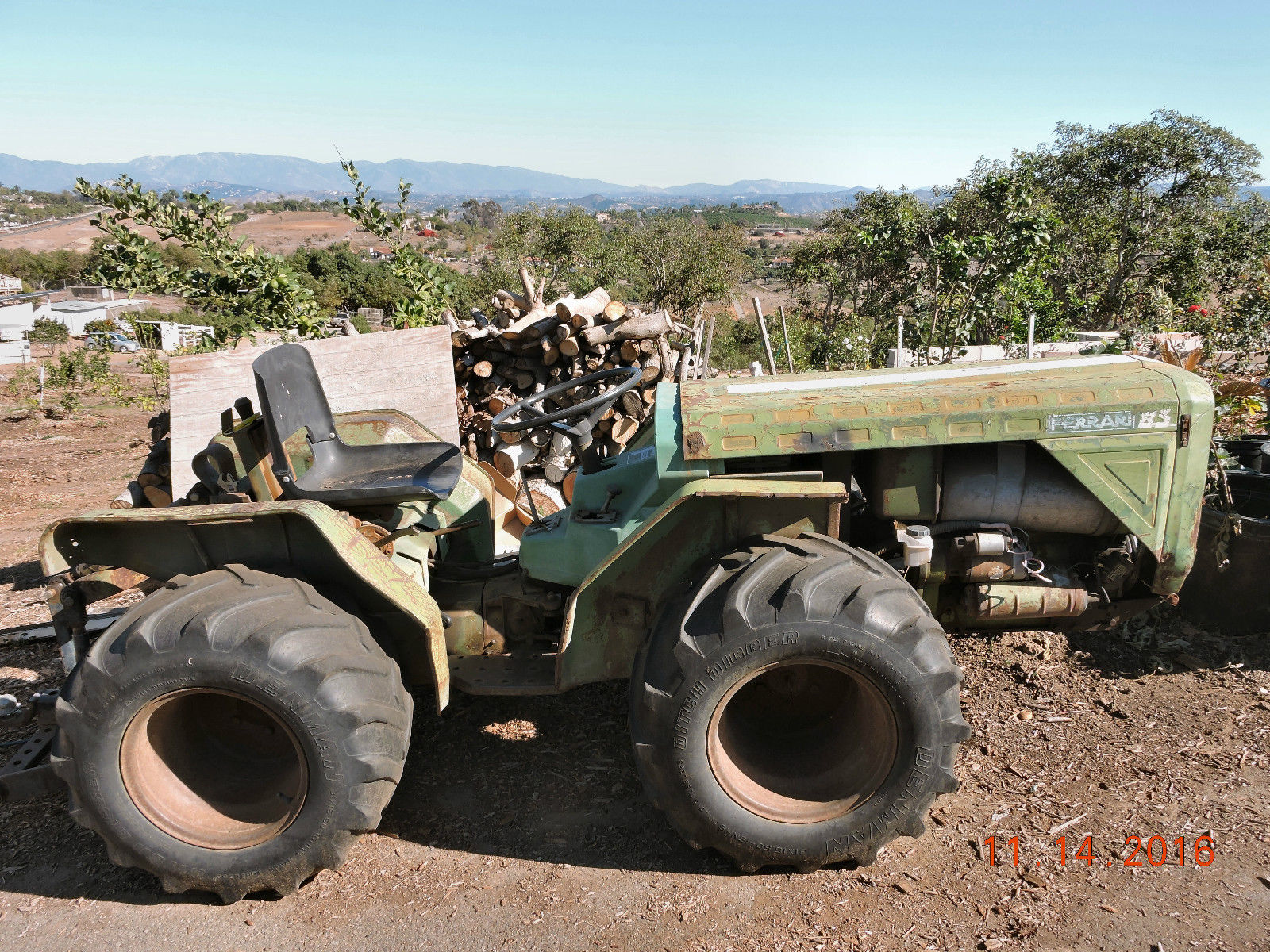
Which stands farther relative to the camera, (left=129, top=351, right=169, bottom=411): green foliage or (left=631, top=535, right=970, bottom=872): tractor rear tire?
(left=129, top=351, right=169, bottom=411): green foliage

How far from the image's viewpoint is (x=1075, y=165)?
20.3 m

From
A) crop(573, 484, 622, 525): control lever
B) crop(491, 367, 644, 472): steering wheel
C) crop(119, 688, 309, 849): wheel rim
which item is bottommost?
crop(119, 688, 309, 849): wheel rim

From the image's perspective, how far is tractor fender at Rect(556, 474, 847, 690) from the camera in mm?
2600

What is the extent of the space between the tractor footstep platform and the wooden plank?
3.14m

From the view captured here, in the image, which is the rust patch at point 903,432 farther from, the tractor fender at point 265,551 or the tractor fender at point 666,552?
the tractor fender at point 265,551

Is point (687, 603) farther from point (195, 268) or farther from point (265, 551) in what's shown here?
point (195, 268)

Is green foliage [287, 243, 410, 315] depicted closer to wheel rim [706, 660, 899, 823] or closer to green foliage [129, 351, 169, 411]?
green foliage [129, 351, 169, 411]

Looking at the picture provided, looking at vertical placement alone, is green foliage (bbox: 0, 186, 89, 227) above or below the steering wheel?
above

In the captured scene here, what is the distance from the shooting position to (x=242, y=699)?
8.38 ft

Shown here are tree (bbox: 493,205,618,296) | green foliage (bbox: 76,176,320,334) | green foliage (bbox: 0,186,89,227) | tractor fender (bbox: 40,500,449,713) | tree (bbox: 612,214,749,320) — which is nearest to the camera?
tractor fender (bbox: 40,500,449,713)

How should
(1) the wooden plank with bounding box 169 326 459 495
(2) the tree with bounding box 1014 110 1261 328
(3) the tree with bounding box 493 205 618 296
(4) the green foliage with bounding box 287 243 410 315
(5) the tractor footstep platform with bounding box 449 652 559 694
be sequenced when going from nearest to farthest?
(5) the tractor footstep platform with bounding box 449 652 559 694 → (1) the wooden plank with bounding box 169 326 459 495 → (2) the tree with bounding box 1014 110 1261 328 → (3) the tree with bounding box 493 205 618 296 → (4) the green foliage with bounding box 287 243 410 315

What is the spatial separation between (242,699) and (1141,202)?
2260 centimetres

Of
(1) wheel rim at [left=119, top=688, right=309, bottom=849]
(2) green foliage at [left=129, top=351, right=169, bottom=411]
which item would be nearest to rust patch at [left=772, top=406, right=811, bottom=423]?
(1) wheel rim at [left=119, top=688, right=309, bottom=849]
